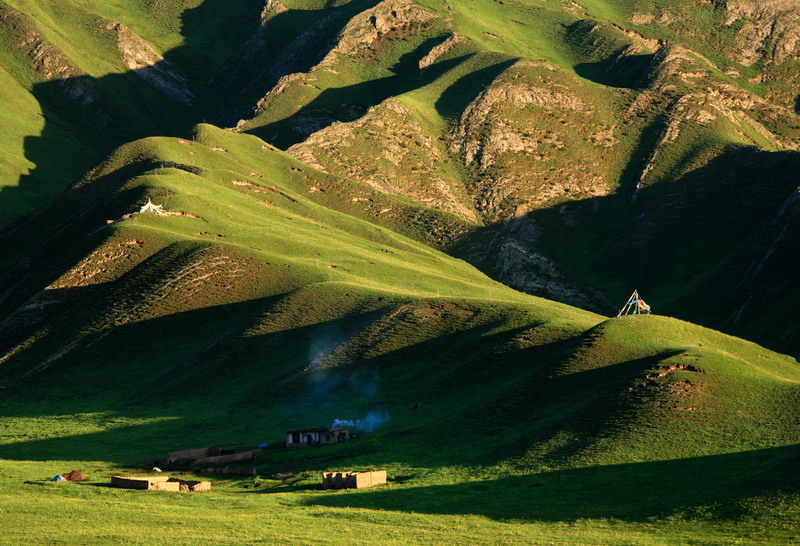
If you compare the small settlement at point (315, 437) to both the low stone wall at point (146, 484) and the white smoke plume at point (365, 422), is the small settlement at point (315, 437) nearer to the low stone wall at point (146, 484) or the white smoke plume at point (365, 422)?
the white smoke plume at point (365, 422)

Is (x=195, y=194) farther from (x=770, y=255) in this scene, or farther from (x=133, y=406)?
(x=770, y=255)

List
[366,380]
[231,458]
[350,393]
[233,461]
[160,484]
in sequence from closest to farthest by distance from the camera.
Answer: [160,484] < [233,461] < [231,458] < [350,393] < [366,380]

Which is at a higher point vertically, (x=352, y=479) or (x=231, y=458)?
(x=352, y=479)

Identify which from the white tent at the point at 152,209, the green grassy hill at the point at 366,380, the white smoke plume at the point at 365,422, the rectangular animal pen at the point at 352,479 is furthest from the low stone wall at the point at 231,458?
the white tent at the point at 152,209

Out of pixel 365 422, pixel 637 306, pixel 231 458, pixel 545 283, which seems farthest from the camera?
pixel 545 283

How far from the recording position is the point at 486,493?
64.4 metres

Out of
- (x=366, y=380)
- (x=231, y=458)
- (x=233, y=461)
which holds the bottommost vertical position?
(x=233, y=461)

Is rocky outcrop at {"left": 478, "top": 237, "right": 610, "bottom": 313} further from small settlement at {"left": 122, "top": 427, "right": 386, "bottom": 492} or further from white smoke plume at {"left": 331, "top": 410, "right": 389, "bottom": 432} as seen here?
small settlement at {"left": 122, "top": 427, "right": 386, "bottom": 492}

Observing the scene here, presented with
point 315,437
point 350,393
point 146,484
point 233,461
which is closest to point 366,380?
point 350,393

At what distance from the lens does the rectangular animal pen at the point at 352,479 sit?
6819 cm

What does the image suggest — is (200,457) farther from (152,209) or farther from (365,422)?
(152,209)

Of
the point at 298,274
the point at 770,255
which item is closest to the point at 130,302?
the point at 298,274

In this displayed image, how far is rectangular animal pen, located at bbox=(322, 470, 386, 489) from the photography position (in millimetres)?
68188

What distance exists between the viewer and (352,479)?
6838 cm
